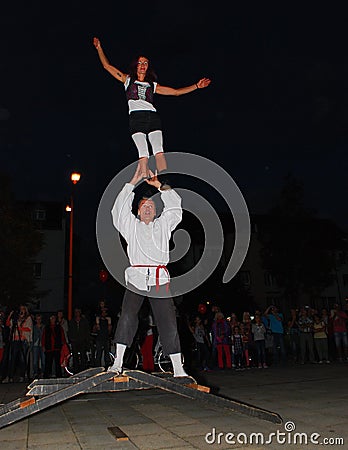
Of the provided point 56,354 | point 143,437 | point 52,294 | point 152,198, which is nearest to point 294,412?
point 143,437

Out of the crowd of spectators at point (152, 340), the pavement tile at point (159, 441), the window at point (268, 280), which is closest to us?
the pavement tile at point (159, 441)

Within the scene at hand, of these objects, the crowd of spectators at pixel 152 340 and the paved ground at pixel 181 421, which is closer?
the paved ground at pixel 181 421

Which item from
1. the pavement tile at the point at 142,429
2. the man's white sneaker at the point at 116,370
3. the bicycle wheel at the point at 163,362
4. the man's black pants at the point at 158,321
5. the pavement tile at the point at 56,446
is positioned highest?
the man's black pants at the point at 158,321

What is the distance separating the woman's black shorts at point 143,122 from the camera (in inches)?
225

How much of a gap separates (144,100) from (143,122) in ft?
1.17

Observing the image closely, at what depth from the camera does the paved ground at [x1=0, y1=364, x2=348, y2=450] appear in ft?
15.5

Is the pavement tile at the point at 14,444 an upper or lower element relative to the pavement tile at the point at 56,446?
upper

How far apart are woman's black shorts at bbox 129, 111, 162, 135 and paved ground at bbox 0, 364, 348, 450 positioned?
3.67 meters

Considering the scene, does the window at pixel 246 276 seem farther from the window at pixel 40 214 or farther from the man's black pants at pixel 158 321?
the man's black pants at pixel 158 321

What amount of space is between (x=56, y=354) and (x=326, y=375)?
23.9ft

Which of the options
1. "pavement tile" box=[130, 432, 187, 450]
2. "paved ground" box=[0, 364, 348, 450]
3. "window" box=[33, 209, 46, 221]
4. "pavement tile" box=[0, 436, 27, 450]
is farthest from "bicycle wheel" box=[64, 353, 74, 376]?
"window" box=[33, 209, 46, 221]

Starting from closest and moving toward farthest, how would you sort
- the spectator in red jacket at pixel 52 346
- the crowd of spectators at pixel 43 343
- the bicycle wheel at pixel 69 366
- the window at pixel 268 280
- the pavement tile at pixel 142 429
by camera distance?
the pavement tile at pixel 142 429 → the spectator in red jacket at pixel 52 346 → the crowd of spectators at pixel 43 343 → the bicycle wheel at pixel 69 366 → the window at pixel 268 280

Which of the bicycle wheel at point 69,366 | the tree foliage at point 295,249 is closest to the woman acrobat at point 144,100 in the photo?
the bicycle wheel at point 69,366

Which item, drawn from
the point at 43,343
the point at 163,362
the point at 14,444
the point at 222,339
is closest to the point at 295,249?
the point at 222,339
